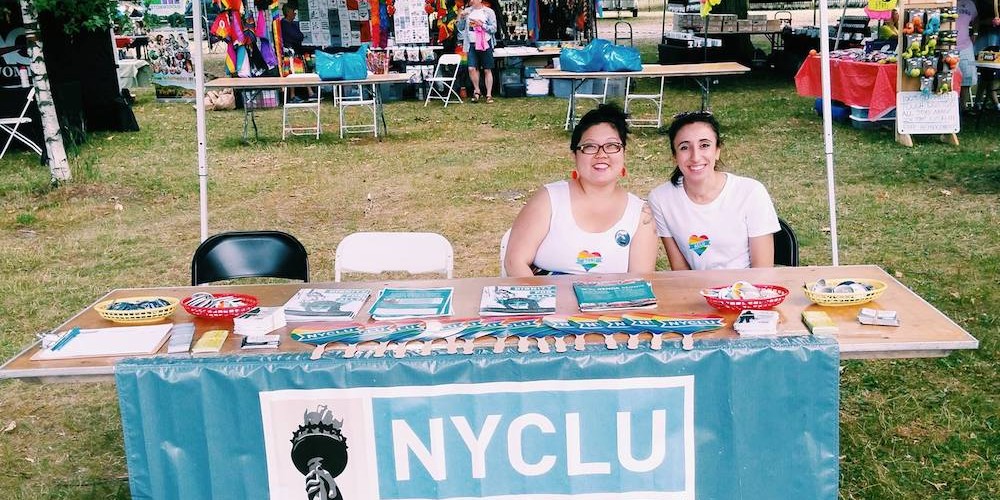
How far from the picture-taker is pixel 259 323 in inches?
97.0

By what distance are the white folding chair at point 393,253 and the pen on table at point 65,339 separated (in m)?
1.22

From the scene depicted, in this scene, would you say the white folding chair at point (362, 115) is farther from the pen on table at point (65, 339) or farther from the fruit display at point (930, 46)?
the pen on table at point (65, 339)

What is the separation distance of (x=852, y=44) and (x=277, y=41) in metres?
8.38

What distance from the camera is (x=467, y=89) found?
14.4 m

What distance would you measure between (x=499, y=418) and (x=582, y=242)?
1347 mm

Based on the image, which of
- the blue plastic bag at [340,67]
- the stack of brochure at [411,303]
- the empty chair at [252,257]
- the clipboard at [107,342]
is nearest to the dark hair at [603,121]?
the stack of brochure at [411,303]

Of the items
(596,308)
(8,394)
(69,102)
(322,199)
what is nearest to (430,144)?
(322,199)

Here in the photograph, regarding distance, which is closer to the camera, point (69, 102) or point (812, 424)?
point (812, 424)

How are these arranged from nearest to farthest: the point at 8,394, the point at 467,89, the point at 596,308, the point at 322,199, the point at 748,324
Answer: the point at 748,324 < the point at 596,308 < the point at 8,394 < the point at 322,199 < the point at 467,89

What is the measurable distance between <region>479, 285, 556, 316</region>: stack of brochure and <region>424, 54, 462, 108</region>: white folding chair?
10.7 meters

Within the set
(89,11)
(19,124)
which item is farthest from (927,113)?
(19,124)

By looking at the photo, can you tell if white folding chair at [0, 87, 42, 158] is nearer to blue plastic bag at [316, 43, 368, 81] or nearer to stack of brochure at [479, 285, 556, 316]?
blue plastic bag at [316, 43, 368, 81]

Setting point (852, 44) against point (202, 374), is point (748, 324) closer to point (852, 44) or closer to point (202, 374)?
point (202, 374)

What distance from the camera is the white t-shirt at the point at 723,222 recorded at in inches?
133
